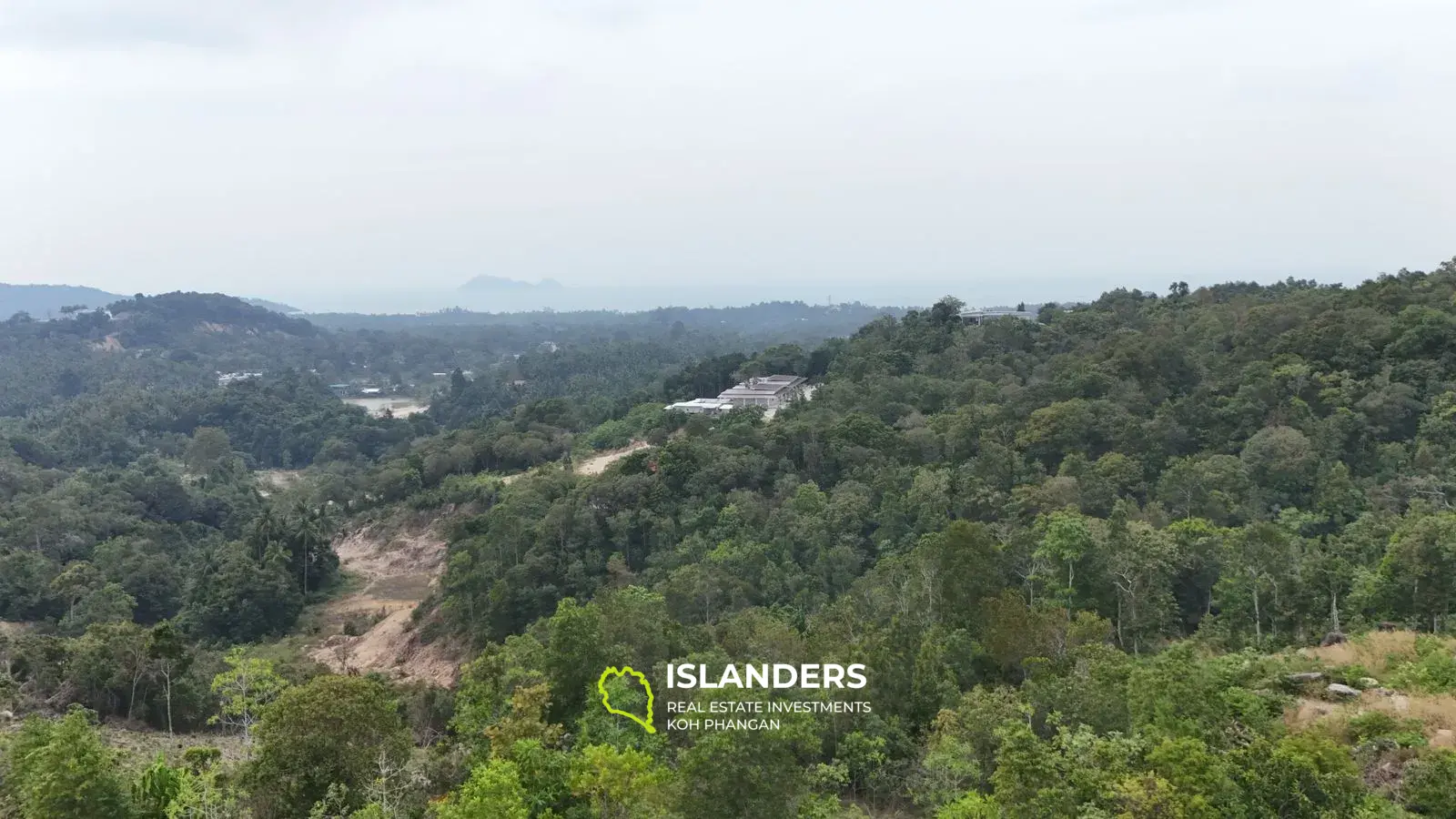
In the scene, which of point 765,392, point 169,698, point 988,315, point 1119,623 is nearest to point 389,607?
point 169,698

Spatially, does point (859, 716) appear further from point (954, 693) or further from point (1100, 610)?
point (1100, 610)

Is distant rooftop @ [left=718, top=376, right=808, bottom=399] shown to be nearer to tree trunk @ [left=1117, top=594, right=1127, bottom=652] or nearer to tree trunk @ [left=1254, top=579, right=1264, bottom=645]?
tree trunk @ [left=1117, top=594, right=1127, bottom=652]

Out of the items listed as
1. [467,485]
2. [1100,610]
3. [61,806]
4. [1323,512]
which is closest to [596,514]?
[467,485]

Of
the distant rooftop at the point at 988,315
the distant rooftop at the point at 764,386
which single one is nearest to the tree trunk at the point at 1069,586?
→ the distant rooftop at the point at 764,386

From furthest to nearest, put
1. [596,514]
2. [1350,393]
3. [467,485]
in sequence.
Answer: [467,485] < [596,514] < [1350,393]

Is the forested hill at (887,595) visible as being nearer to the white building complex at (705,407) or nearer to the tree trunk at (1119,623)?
the tree trunk at (1119,623)

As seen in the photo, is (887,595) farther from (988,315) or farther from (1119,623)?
(988,315)

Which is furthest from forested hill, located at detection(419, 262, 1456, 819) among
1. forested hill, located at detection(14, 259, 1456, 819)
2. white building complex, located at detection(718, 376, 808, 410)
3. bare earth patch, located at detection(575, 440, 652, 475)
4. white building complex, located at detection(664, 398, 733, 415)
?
white building complex, located at detection(718, 376, 808, 410)
